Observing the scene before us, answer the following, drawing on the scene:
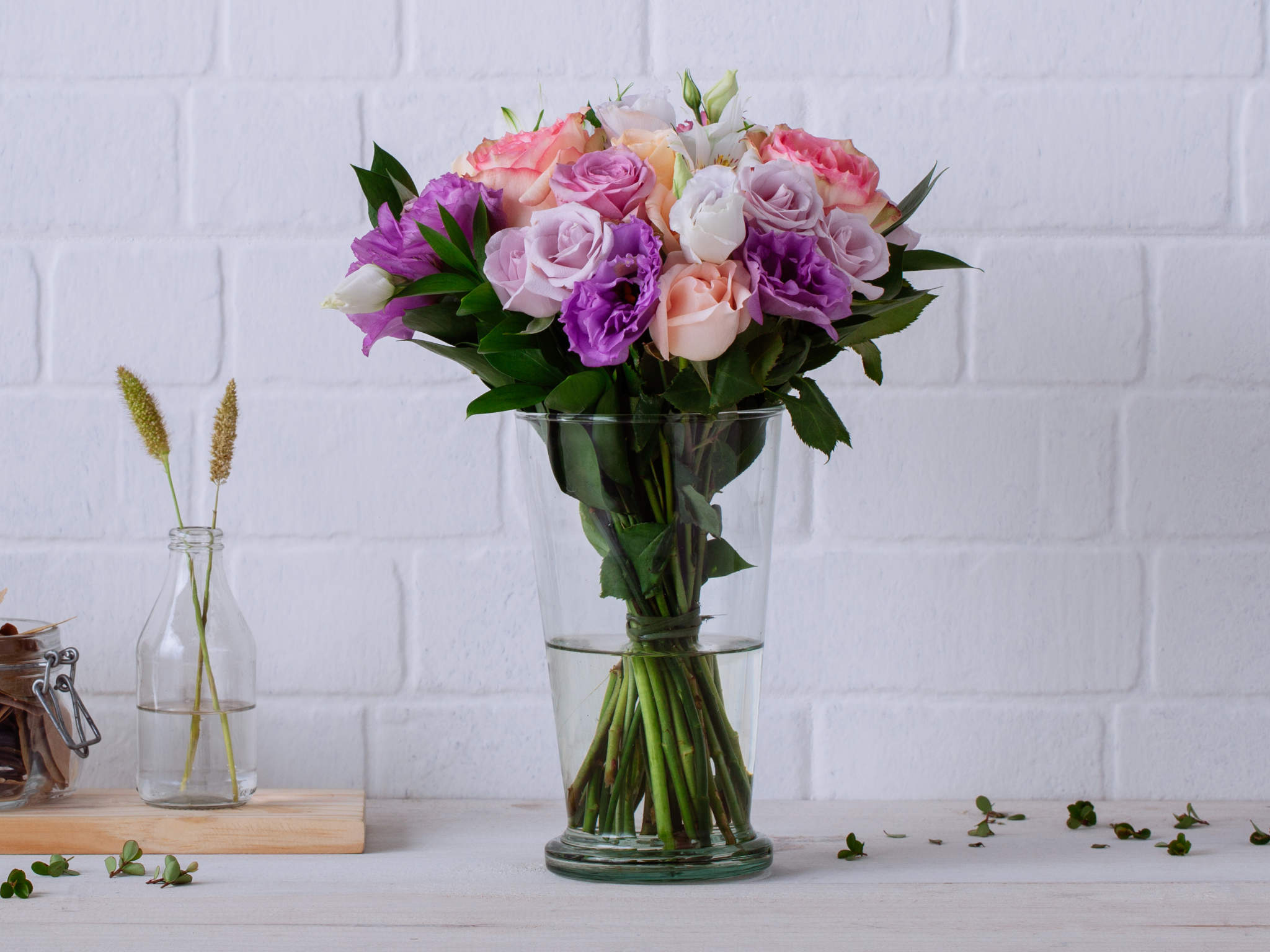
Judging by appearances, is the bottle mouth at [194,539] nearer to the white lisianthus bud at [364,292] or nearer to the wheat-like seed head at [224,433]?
the wheat-like seed head at [224,433]

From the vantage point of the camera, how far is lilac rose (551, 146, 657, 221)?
2.42 feet

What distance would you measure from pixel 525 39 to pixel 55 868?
0.74m

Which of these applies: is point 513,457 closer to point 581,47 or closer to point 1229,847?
point 581,47

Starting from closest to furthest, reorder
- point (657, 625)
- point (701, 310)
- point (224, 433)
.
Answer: point (701, 310) → point (657, 625) → point (224, 433)

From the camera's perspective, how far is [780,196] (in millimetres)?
726

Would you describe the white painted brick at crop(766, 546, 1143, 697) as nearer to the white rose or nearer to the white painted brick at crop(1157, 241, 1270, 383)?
the white painted brick at crop(1157, 241, 1270, 383)

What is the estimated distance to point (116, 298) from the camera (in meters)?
1.06

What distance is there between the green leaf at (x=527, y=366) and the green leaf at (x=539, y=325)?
0.08ft

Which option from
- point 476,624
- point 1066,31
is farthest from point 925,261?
point 476,624

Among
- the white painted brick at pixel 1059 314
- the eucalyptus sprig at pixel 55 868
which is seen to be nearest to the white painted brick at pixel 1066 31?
the white painted brick at pixel 1059 314

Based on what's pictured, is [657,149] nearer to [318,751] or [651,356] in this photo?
[651,356]

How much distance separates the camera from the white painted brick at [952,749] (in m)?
1.07

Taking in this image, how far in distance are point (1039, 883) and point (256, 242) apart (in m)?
0.79

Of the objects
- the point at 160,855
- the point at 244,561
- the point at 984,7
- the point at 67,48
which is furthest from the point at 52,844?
the point at 984,7
